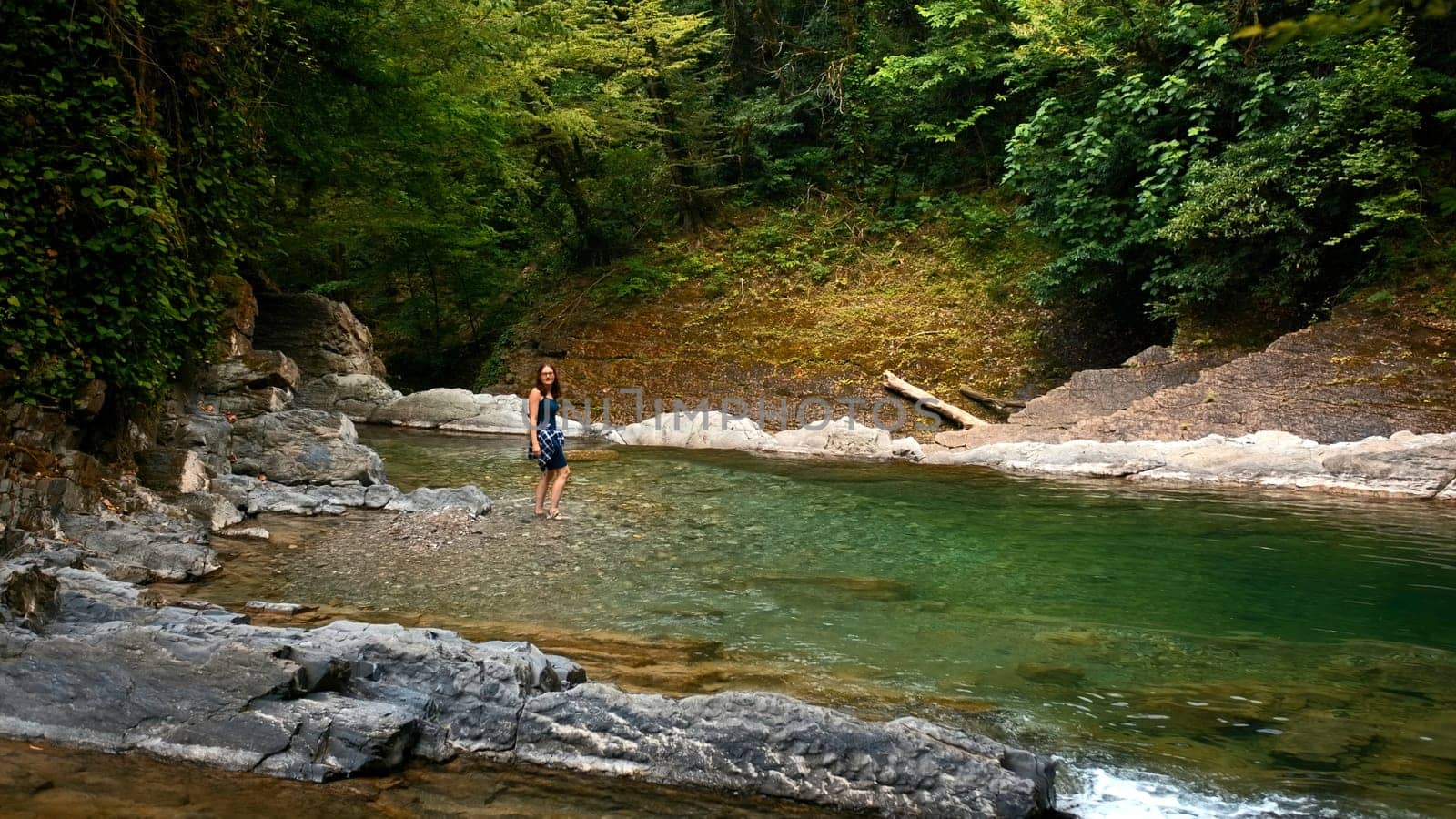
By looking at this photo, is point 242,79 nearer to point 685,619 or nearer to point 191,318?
point 191,318

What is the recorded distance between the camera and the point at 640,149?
24.7 meters

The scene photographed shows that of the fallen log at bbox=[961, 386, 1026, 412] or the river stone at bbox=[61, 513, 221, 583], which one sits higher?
the fallen log at bbox=[961, 386, 1026, 412]

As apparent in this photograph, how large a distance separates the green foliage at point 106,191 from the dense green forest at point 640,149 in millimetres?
27

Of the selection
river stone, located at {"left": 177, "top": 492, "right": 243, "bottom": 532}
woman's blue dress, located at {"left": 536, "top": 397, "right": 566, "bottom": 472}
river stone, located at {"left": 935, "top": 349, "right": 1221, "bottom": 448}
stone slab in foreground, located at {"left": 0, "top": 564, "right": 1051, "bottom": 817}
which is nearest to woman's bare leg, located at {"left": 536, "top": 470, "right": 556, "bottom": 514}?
woman's blue dress, located at {"left": 536, "top": 397, "right": 566, "bottom": 472}

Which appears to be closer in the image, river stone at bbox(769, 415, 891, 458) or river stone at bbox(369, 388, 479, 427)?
river stone at bbox(769, 415, 891, 458)

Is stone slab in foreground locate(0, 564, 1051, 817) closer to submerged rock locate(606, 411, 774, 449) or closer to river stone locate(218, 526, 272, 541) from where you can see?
river stone locate(218, 526, 272, 541)

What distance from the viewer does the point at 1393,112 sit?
14352mm

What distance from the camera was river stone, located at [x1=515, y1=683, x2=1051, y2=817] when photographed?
4023 mm

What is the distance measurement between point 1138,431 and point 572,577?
415 inches

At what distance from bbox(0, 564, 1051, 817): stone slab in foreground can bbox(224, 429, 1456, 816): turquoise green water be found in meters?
0.78

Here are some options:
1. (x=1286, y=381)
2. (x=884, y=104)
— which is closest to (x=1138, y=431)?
(x=1286, y=381)

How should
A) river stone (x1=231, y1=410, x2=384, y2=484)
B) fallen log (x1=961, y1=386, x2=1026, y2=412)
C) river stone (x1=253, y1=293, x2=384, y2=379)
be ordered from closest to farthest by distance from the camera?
1. river stone (x1=231, y1=410, x2=384, y2=484)
2. fallen log (x1=961, y1=386, x2=1026, y2=412)
3. river stone (x1=253, y1=293, x2=384, y2=379)

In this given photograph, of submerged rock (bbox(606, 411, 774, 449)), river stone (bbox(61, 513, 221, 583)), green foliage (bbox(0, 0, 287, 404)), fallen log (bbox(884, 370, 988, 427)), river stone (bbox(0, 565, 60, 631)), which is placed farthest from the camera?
fallen log (bbox(884, 370, 988, 427))

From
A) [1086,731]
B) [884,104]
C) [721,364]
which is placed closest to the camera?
[1086,731]
